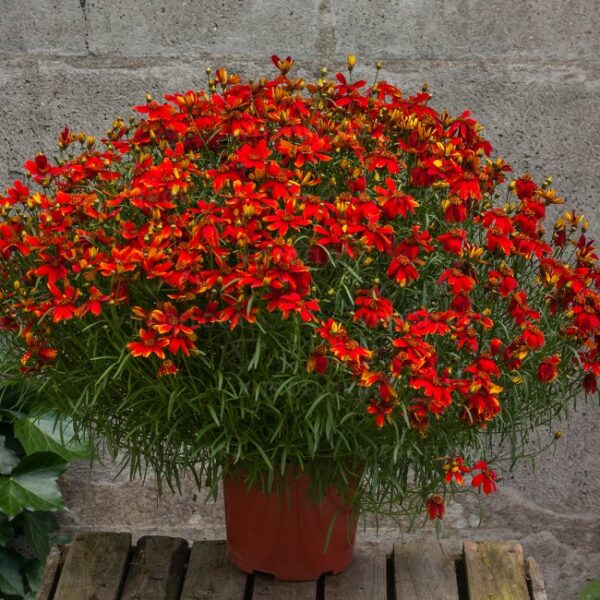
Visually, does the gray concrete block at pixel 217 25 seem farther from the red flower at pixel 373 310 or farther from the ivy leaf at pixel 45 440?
the red flower at pixel 373 310

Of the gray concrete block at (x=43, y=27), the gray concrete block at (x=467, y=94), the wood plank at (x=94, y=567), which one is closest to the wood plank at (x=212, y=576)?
the wood plank at (x=94, y=567)

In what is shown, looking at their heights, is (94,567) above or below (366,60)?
below

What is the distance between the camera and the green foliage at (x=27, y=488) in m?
2.15

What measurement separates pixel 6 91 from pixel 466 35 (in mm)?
982

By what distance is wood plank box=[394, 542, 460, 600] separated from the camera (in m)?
1.53

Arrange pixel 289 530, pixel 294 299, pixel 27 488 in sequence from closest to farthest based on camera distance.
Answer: pixel 294 299, pixel 289 530, pixel 27 488

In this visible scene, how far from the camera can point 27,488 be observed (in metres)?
2.17

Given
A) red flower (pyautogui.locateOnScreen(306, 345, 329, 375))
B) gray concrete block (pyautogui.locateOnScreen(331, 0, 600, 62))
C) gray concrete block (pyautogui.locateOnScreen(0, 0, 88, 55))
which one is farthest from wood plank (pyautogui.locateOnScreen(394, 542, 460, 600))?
gray concrete block (pyautogui.locateOnScreen(0, 0, 88, 55))

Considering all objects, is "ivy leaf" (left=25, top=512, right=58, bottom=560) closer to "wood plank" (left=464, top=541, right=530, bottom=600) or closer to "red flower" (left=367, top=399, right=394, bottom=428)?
"wood plank" (left=464, top=541, right=530, bottom=600)

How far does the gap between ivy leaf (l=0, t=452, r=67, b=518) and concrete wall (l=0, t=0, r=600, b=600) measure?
289 mm

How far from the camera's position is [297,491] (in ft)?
4.76

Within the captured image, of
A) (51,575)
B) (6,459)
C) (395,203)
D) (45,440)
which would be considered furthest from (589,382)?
(6,459)

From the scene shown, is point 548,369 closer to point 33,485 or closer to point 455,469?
point 455,469

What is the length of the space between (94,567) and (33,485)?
24.9 inches
